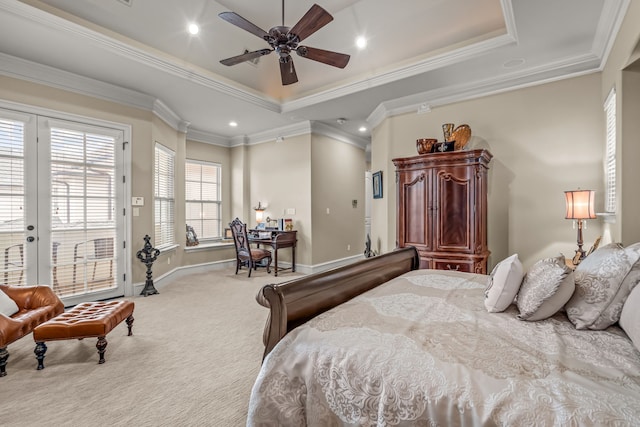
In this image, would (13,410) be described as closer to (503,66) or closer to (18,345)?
(18,345)

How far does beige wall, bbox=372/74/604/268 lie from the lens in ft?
11.1

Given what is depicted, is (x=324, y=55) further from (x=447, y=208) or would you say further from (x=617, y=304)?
(x=617, y=304)

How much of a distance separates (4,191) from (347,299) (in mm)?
4007

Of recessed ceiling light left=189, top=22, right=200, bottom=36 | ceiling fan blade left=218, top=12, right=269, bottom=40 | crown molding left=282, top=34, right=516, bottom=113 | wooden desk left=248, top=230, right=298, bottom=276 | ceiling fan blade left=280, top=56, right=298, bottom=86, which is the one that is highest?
recessed ceiling light left=189, top=22, right=200, bottom=36

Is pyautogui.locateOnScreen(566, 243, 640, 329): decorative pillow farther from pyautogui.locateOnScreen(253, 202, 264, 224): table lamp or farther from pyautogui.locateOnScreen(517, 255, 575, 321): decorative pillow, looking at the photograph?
pyautogui.locateOnScreen(253, 202, 264, 224): table lamp

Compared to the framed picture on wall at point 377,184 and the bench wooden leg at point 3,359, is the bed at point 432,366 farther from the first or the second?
the framed picture on wall at point 377,184

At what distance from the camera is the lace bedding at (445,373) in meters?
0.87

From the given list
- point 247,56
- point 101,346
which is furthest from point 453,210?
point 101,346

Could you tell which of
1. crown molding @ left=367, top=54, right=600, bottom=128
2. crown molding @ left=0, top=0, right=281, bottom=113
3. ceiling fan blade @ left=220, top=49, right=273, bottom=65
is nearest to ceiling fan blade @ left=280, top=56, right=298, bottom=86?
ceiling fan blade @ left=220, top=49, right=273, bottom=65

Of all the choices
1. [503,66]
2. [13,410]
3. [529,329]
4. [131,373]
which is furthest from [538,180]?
[13,410]

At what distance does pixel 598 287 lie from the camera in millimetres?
1396

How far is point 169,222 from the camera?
5.43m

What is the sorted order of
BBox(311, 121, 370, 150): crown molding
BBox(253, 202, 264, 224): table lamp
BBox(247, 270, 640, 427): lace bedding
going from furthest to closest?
1. BBox(253, 202, 264, 224): table lamp
2. BBox(311, 121, 370, 150): crown molding
3. BBox(247, 270, 640, 427): lace bedding

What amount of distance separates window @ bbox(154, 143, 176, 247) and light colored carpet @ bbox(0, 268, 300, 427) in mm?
1899
